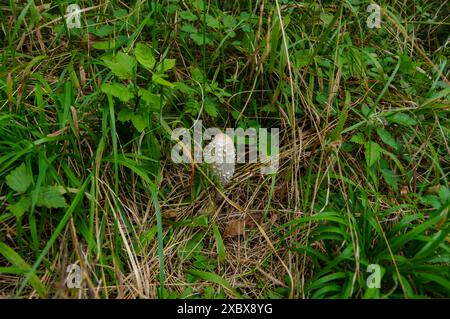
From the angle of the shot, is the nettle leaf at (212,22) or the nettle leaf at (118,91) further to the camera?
the nettle leaf at (212,22)

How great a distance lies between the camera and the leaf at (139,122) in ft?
5.83

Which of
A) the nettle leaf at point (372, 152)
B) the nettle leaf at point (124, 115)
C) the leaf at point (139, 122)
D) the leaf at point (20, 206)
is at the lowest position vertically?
the leaf at point (20, 206)

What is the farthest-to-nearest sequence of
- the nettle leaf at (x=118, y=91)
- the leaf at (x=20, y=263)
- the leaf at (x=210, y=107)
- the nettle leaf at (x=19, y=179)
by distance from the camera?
the leaf at (x=210, y=107) → the nettle leaf at (x=118, y=91) → the nettle leaf at (x=19, y=179) → the leaf at (x=20, y=263)

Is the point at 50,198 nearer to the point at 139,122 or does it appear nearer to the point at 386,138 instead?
the point at 139,122

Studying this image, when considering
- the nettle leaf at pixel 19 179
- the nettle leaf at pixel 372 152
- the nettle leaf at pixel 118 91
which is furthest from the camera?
the nettle leaf at pixel 372 152

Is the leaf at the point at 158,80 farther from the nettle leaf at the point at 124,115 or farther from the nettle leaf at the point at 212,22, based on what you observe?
the nettle leaf at the point at 212,22

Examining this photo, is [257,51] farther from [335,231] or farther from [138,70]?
[335,231]

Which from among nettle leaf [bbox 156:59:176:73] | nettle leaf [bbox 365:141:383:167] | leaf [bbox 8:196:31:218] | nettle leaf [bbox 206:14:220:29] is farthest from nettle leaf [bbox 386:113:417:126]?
leaf [bbox 8:196:31:218]

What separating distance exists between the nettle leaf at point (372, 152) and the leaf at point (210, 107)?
65 cm

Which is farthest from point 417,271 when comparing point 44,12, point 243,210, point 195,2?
point 44,12

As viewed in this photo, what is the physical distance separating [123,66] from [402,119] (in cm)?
122

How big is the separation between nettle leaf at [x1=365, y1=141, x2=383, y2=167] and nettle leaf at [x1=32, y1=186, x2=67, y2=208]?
1173mm

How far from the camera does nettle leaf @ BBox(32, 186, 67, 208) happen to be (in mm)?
1589

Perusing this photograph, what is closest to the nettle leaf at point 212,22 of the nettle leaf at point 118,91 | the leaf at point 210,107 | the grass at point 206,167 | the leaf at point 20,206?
the grass at point 206,167
